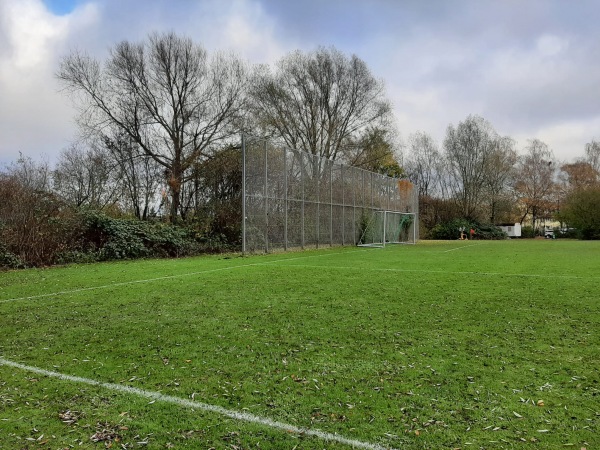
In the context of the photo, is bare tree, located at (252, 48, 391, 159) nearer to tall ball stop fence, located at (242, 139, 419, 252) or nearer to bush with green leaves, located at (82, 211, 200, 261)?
tall ball stop fence, located at (242, 139, 419, 252)

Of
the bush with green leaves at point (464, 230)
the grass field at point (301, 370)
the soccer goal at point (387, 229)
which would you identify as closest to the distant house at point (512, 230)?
the bush with green leaves at point (464, 230)

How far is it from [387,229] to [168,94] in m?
14.0

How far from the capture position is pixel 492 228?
3938 cm

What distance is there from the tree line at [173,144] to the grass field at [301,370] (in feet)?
22.7

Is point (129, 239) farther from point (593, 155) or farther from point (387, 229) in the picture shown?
point (593, 155)

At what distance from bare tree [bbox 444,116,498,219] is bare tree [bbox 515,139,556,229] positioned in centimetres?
760

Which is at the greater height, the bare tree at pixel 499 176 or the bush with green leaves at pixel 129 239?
the bare tree at pixel 499 176

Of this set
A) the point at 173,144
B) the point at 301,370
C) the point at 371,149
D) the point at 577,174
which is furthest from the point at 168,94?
the point at 577,174

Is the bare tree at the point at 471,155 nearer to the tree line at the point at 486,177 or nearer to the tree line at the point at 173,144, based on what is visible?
the tree line at the point at 486,177

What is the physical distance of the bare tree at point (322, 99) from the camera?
89.3ft

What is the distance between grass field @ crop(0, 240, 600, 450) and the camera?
7.97ft

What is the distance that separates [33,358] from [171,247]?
12.6m

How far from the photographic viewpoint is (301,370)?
3402 mm

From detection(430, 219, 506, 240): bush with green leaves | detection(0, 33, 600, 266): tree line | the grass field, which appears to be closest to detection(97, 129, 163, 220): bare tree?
detection(0, 33, 600, 266): tree line
